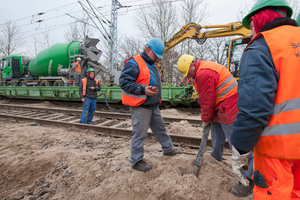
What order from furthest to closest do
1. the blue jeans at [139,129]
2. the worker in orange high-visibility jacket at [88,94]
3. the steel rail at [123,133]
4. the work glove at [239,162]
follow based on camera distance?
the worker in orange high-visibility jacket at [88,94] → the steel rail at [123,133] → the blue jeans at [139,129] → the work glove at [239,162]

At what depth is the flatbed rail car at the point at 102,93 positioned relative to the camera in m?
8.37

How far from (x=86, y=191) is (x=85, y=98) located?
14.1 feet

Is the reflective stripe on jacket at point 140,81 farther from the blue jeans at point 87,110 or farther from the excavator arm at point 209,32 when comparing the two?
the excavator arm at point 209,32

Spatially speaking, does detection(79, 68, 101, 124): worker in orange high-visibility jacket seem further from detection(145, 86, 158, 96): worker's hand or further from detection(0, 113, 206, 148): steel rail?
detection(145, 86, 158, 96): worker's hand

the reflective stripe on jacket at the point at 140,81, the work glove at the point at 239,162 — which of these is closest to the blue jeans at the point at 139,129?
the reflective stripe on jacket at the point at 140,81

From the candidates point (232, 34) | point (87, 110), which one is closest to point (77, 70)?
point (87, 110)

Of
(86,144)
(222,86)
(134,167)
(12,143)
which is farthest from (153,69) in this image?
(12,143)

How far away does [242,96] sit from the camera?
1.21 meters

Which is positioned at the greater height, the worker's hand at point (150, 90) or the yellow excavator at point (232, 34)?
the yellow excavator at point (232, 34)

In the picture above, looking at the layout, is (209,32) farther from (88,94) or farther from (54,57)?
(54,57)

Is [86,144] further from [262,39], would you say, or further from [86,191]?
[262,39]

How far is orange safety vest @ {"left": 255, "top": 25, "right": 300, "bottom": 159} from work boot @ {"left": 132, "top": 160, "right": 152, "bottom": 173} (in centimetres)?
182

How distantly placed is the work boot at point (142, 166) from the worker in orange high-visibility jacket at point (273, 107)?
1649 mm

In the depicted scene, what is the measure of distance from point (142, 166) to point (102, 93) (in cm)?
617
